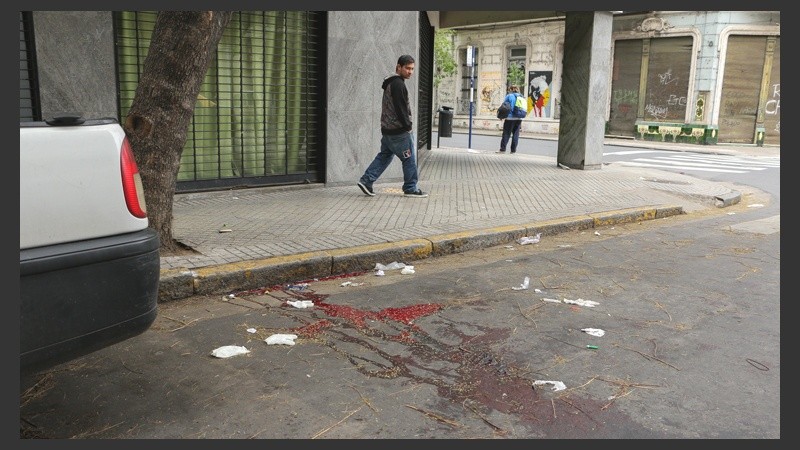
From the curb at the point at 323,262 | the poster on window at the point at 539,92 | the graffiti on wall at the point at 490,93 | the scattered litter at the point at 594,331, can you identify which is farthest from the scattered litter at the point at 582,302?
the graffiti on wall at the point at 490,93

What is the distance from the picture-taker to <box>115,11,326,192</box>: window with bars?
915cm

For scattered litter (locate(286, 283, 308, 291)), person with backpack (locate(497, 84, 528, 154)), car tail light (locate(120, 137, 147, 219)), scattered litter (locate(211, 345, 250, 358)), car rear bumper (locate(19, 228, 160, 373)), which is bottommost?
scattered litter (locate(211, 345, 250, 358))

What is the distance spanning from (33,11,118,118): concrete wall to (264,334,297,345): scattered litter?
465 centimetres

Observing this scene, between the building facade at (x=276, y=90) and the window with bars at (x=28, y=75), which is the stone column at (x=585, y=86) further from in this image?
the window with bars at (x=28, y=75)

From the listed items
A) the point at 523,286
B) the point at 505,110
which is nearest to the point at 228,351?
the point at 523,286

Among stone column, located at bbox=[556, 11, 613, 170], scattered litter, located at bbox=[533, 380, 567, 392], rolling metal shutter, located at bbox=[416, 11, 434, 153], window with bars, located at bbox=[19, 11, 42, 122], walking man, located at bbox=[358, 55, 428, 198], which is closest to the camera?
scattered litter, located at bbox=[533, 380, 567, 392]

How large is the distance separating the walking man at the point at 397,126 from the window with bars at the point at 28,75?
13.8 feet

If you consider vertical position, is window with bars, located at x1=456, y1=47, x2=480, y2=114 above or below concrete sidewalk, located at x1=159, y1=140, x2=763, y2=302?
above

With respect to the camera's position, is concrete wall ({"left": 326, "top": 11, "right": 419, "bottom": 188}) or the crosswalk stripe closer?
concrete wall ({"left": 326, "top": 11, "right": 419, "bottom": 188})

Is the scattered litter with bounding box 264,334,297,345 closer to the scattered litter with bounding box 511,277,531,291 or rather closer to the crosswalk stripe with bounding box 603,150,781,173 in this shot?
the scattered litter with bounding box 511,277,531,291

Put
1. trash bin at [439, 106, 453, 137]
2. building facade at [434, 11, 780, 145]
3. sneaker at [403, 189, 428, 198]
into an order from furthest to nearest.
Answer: building facade at [434, 11, 780, 145] < trash bin at [439, 106, 453, 137] < sneaker at [403, 189, 428, 198]

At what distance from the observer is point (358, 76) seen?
1025 centimetres

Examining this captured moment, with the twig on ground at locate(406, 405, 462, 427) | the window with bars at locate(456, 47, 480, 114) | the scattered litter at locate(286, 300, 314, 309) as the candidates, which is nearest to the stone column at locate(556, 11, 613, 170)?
the scattered litter at locate(286, 300, 314, 309)

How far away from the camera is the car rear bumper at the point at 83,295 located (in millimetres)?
2678
